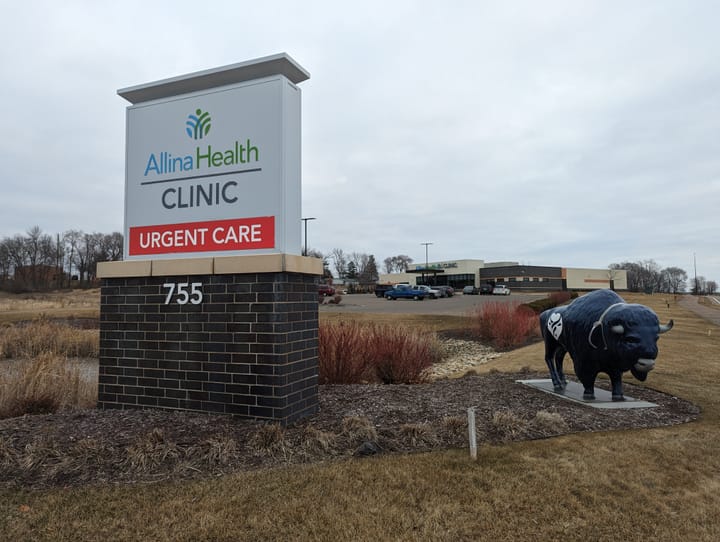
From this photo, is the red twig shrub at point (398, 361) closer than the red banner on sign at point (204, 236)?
No

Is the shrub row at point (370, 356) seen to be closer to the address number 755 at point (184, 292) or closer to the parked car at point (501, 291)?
the address number 755 at point (184, 292)

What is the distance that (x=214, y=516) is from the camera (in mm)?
3352

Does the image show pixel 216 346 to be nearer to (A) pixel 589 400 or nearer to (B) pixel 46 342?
(A) pixel 589 400

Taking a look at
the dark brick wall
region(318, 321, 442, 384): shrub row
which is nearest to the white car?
region(318, 321, 442, 384): shrub row

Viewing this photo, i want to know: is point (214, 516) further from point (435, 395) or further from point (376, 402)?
point (435, 395)

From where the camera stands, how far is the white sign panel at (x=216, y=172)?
5734 mm

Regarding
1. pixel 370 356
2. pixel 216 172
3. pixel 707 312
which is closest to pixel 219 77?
pixel 216 172

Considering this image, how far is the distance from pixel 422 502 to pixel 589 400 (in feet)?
13.8

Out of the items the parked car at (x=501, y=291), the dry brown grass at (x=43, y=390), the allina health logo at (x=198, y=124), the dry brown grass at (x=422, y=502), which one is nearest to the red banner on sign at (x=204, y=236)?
the allina health logo at (x=198, y=124)

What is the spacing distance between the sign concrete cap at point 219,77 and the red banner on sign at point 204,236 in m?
1.78

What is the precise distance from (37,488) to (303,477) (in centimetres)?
213

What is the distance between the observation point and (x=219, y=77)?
19.8 feet

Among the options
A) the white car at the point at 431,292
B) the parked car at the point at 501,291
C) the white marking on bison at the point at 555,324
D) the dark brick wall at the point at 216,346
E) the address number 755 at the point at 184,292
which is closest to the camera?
the dark brick wall at the point at 216,346

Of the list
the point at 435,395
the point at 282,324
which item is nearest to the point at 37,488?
the point at 282,324
